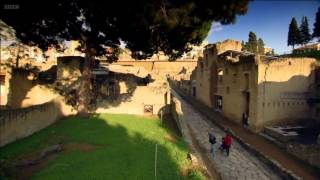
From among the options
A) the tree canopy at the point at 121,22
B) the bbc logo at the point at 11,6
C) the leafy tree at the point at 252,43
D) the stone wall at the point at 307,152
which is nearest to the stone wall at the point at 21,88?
the tree canopy at the point at 121,22

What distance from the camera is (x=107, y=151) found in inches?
581

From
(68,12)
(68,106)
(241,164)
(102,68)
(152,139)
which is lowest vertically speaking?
(241,164)

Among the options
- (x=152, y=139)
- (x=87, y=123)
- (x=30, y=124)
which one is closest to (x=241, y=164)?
(x=152, y=139)

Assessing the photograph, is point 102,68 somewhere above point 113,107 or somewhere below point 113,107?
above

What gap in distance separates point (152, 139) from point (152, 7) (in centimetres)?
706

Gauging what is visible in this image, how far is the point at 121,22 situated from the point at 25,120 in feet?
23.0

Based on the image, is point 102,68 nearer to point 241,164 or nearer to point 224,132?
point 224,132

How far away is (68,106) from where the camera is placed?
2327 cm

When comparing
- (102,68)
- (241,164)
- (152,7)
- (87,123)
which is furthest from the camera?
(102,68)

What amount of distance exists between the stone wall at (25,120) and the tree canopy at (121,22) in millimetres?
3841

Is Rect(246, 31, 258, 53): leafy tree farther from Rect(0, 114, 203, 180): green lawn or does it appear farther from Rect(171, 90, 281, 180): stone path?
Rect(0, 114, 203, 180): green lawn

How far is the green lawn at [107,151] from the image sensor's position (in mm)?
12125

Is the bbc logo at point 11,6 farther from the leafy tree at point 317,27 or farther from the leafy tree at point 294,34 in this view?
the leafy tree at point 294,34

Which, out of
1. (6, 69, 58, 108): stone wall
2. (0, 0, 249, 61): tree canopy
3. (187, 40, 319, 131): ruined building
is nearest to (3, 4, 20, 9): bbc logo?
(0, 0, 249, 61): tree canopy
